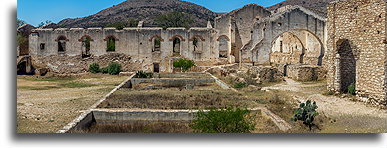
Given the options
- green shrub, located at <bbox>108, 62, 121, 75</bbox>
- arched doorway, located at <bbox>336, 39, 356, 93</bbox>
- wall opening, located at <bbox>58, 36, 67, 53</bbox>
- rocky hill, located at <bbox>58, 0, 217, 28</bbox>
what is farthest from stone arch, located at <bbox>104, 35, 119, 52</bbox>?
arched doorway, located at <bbox>336, 39, 356, 93</bbox>

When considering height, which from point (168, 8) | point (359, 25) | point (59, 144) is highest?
point (168, 8)

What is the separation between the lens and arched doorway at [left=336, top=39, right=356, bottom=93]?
12.2 metres

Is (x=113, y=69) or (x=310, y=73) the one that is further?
(x=113, y=69)

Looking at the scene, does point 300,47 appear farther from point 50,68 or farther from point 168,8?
point 168,8

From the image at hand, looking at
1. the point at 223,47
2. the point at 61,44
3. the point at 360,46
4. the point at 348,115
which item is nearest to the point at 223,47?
the point at 223,47

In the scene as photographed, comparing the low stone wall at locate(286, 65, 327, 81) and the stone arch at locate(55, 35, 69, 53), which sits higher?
the stone arch at locate(55, 35, 69, 53)

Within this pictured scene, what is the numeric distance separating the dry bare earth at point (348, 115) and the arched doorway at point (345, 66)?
2.88 ft

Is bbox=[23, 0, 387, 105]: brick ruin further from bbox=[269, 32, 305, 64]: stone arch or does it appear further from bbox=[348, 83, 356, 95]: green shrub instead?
bbox=[348, 83, 356, 95]: green shrub

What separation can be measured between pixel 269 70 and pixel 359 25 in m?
7.38

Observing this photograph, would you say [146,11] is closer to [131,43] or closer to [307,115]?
[131,43]

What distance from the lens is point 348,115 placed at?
9164 mm

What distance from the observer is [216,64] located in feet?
88.8

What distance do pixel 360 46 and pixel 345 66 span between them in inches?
71.8

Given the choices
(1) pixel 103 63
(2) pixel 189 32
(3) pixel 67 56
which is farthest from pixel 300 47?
(3) pixel 67 56
